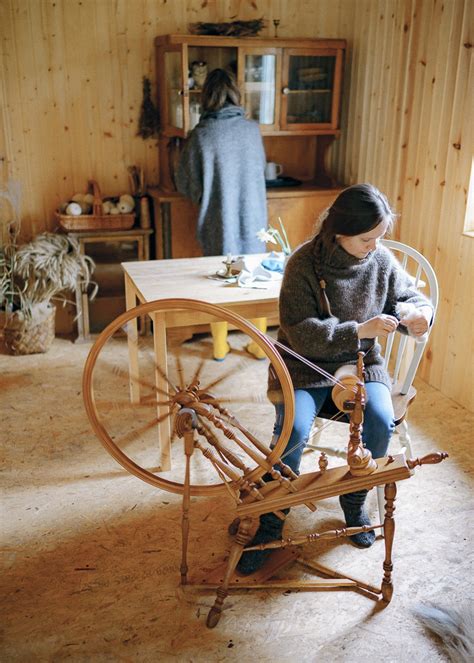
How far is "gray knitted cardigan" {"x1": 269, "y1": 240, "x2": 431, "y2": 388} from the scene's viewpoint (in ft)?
6.63

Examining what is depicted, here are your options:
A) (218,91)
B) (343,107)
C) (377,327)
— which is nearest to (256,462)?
(377,327)

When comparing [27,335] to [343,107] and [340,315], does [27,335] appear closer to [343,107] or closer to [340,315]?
[340,315]

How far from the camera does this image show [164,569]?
2078 millimetres

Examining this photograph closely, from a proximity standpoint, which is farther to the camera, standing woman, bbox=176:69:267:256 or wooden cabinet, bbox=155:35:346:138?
wooden cabinet, bbox=155:35:346:138

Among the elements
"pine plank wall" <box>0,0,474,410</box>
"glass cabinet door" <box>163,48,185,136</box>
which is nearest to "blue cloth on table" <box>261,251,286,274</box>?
"pine plank wall" <box>0,0,474,410</box>

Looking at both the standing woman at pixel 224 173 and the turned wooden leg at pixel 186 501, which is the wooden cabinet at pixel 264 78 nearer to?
the standing woman at pixel 224 173

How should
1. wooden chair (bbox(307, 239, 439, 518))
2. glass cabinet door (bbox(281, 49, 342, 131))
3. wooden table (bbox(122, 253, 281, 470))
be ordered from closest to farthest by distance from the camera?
wooden chair (bbox(307, 239, 439, 518)), wooden table (bbox(122, 253, 281, 470)), glass cabinet door (bbox(281, 49, 342, 131))

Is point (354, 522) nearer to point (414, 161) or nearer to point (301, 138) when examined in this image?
point (414, 161)

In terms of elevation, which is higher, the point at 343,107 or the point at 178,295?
the point at 343,107

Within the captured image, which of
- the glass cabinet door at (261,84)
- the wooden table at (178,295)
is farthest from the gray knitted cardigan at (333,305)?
the glass cabinet door at (261,84)

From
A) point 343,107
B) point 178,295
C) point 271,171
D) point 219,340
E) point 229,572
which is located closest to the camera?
Answer: point 229,572

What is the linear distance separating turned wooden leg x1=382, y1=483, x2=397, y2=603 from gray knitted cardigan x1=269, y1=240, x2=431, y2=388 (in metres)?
0.41

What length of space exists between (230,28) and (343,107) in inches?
33.3

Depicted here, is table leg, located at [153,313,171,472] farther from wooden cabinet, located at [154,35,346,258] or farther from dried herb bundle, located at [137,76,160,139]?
dried herb bundle, located at [137,76,160,139]
